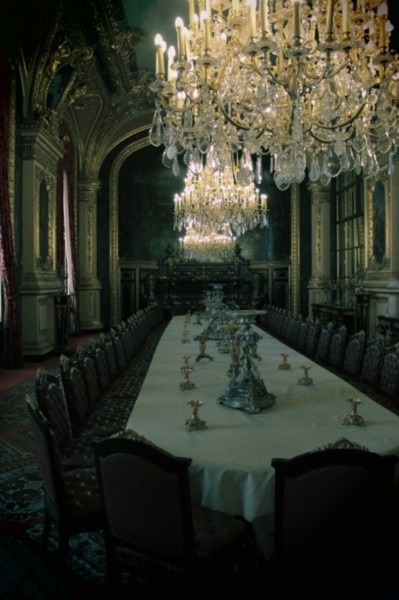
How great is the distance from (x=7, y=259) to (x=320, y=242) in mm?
8932

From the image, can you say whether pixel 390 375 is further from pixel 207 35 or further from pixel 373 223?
pixel 373 223

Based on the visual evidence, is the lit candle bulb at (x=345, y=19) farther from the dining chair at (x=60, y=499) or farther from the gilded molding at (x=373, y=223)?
the gilded molding at (x=373, y=223)

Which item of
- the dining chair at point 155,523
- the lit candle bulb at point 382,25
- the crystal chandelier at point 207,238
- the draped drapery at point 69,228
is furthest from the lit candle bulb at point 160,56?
the draped drapery at point 69,228

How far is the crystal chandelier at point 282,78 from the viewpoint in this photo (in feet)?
12.8

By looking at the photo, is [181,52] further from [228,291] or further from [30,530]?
[228,291]

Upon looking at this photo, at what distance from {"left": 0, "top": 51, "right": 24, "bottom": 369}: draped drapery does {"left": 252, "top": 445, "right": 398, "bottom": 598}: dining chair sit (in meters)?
6.91

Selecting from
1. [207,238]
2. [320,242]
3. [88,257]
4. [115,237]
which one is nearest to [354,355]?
[207,238]

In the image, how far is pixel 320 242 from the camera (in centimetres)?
1370

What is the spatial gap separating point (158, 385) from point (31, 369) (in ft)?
16.7

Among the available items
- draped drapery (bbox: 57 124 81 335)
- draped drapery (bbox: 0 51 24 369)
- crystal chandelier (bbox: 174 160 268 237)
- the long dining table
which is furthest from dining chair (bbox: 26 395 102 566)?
draped drapery (bbox: 57 124 81 335)

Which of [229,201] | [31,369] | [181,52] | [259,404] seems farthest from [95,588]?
[229,201]

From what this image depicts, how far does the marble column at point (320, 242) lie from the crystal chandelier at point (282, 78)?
8.40 m

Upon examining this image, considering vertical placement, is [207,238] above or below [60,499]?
above

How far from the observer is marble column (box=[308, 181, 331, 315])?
1361 cm
